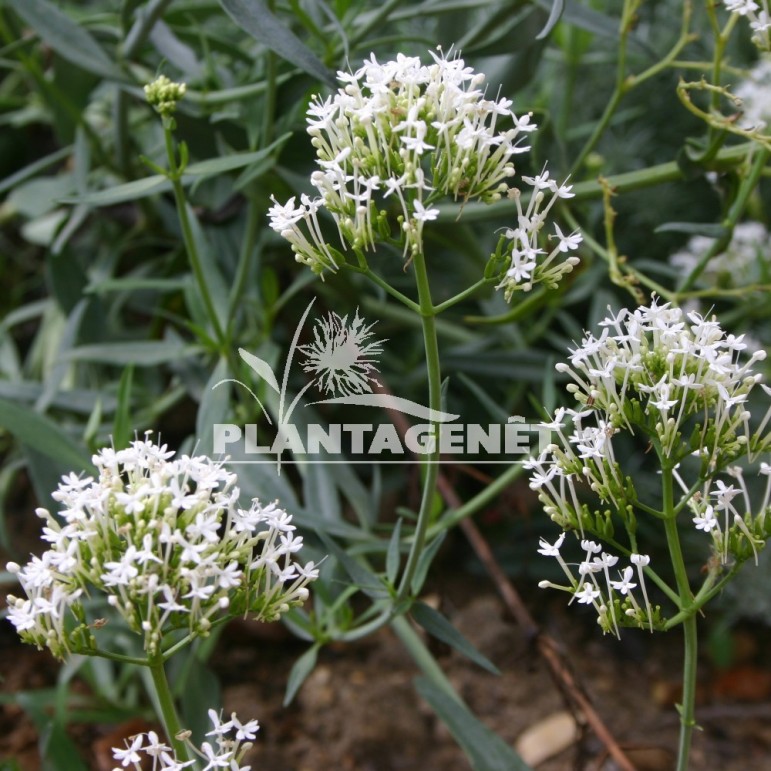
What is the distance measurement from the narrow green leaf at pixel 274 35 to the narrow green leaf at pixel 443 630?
40cm

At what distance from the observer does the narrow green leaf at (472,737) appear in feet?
2.37

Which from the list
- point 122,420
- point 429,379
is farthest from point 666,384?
point 122,420

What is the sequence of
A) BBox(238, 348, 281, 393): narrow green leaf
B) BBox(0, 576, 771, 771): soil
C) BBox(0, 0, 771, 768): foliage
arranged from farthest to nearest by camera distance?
BBox(0, 576, 771, 771): soil
BBox(238, 348, 281, 393): narrow green leaf
BBox(0, 0, 771, 768): foliage

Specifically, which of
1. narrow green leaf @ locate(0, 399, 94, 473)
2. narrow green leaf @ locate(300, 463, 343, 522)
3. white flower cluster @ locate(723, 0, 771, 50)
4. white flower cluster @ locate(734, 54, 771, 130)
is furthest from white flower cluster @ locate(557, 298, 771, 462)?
white flower cluster @ locate(734, 54, 771, 130)

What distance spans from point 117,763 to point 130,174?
2.13ft

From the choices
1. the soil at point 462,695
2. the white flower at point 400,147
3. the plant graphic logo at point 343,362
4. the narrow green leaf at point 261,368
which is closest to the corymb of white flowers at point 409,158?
the white flower at point 400,147

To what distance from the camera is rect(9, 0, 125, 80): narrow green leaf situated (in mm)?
901

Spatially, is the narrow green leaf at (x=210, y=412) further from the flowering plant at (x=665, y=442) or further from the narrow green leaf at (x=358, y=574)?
the flowering plant at (x=665, y=442)

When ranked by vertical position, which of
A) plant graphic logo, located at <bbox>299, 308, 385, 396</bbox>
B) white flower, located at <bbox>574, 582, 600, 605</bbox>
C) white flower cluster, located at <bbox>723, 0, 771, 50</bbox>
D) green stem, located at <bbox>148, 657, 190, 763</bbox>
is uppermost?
white flower cluster, located at <bbox>723, 0, 771, 50</bbox>

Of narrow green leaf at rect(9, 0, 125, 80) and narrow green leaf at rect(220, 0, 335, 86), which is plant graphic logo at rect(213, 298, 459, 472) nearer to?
narrow green leaf at rect(220, 0, 335, 86)

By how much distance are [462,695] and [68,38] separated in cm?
82

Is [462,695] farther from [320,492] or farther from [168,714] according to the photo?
[168,714]

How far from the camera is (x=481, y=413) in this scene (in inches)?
45.0

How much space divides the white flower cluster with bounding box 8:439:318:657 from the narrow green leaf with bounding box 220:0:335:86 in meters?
0.32
